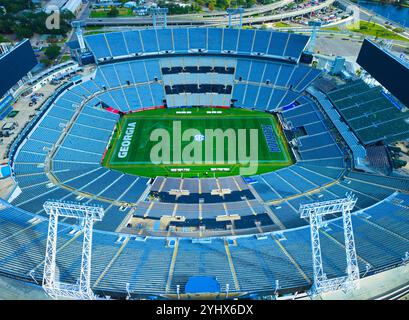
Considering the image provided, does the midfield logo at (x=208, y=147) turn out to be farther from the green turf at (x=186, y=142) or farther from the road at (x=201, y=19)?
the road at (x=201, y=19)

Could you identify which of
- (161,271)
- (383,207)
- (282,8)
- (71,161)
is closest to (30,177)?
(71,161)

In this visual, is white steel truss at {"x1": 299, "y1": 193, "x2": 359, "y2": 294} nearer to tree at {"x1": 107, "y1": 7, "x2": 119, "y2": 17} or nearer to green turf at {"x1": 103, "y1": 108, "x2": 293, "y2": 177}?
green turf at {"x1": 103, "y1": 108, "x2": 293, "y2": 177}

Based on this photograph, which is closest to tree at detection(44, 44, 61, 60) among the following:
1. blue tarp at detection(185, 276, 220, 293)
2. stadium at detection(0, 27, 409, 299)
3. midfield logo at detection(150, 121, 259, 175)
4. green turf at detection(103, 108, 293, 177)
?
stadium at detection(0, 27, 409, 299)

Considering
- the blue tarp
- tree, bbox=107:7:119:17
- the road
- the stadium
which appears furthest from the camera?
tree, bbox=107:7:119:17

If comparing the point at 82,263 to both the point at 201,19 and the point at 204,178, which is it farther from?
the point at 201,19

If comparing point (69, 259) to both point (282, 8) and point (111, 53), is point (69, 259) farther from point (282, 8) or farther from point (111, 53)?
point (282, 8)

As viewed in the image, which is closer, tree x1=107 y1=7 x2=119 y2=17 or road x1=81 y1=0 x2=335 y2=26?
road x1=81 y1=0 x2=335 y2=26

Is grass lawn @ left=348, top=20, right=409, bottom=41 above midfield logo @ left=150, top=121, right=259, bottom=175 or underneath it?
above
